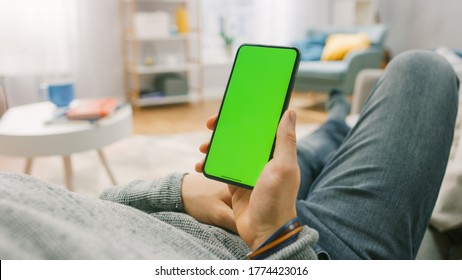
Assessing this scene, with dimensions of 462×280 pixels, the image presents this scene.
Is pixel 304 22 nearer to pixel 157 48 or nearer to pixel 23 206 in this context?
pixel 157 48

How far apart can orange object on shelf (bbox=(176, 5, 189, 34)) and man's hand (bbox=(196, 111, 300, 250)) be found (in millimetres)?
3059

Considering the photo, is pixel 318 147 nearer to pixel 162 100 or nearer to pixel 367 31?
pixel 162 100

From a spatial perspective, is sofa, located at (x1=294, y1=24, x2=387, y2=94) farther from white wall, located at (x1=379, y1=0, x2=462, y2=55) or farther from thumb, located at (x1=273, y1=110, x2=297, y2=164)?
thumb, located at (x1=273, y1=110, x2=297, y2=164)

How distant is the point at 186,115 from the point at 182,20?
83 cm

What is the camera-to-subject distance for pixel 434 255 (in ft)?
2.44

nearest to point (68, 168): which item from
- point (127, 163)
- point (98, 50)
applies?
point (127, 163)

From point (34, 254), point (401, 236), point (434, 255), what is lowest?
point (434, 255)

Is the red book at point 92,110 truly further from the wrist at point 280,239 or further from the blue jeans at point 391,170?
the wrist at point 280,239

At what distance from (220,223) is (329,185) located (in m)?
0.22

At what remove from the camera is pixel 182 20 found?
333 centimetres

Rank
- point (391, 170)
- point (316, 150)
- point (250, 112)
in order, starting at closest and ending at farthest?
point (250, 112) < point (391, 170) < point (316, 150)

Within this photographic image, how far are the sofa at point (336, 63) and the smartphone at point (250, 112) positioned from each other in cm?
235

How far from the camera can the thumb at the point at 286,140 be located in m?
0.42
